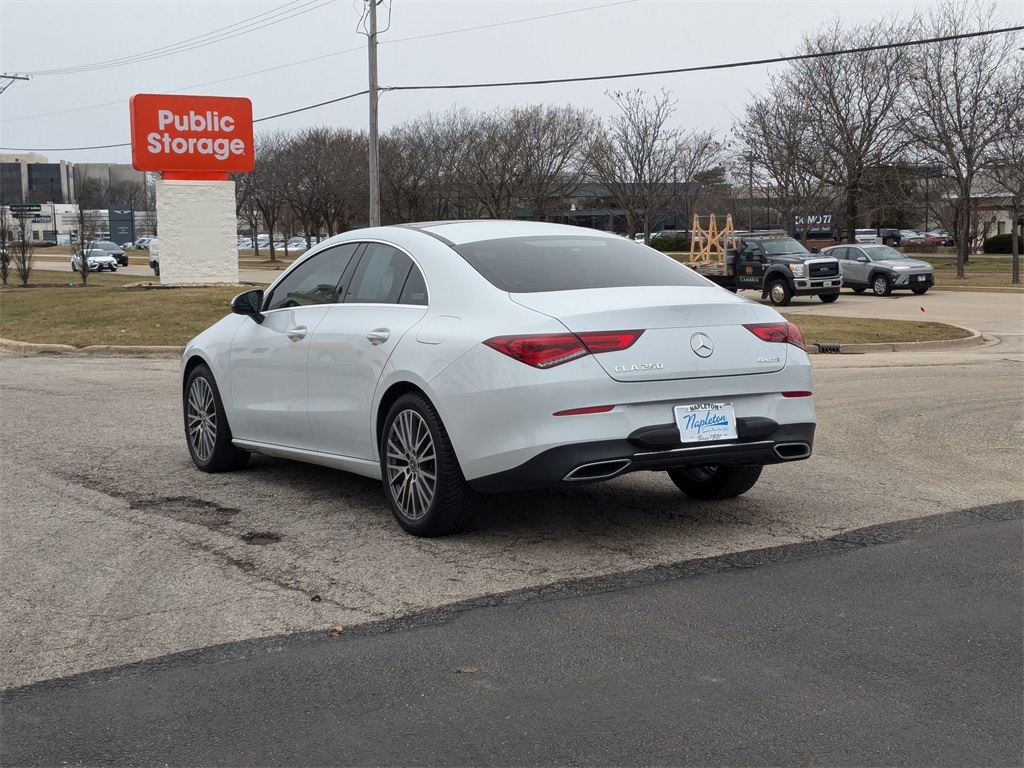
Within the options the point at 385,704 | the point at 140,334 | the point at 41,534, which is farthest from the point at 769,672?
the point at 140,334

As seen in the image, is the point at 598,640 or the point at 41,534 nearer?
the point at 598,640

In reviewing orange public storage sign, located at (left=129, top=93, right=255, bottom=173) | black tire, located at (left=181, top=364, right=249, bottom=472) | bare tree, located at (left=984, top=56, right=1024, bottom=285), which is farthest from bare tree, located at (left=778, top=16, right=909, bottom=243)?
black tire, located at (left=181, top=364, right=249, bottom=472)

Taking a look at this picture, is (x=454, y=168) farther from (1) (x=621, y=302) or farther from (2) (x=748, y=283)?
(1) (x=621, y=302)

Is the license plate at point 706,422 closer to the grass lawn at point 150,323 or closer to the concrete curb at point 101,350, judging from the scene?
the concrete curb at point 101,350

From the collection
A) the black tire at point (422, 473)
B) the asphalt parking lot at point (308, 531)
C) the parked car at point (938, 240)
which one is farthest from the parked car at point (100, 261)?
the black tire at point (422, 473)

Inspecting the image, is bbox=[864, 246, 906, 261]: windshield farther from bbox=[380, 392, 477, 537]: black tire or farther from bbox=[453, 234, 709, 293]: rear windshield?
bbox=[380, 392, 477, 537]: black tire

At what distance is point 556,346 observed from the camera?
559cm

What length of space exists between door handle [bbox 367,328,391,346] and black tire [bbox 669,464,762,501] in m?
1.94

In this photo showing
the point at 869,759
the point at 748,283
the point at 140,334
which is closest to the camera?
the point at 869,759

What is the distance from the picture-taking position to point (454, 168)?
5969 cm

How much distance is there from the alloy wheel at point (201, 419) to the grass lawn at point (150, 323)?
413 inches

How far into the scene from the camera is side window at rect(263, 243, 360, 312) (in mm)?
7203

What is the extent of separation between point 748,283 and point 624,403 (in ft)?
95.1

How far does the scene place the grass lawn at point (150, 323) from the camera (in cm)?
1977
